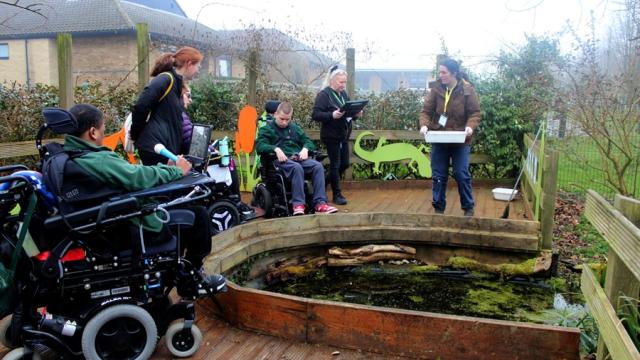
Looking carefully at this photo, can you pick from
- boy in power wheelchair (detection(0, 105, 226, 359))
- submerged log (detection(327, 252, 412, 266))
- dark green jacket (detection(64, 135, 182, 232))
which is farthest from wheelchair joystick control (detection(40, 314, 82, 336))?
submerged log (detection(327, 252, 412, 266))

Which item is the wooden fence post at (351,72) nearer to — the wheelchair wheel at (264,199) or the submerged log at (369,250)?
the wheelchair wheel at (264,199)

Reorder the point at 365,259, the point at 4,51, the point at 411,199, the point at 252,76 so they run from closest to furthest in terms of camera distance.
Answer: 1. the point at 365,259
2. the point at 411,199
3. the point at 252,76
4. the point at 4,51

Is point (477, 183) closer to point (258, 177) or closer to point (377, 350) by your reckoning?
point (258, 177)

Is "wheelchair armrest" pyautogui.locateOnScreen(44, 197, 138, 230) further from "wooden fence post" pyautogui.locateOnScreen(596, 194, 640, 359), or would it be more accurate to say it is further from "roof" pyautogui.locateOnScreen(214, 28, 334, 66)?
"roof" pyautogui.locateOnScreen(214, 28, 334, 66)

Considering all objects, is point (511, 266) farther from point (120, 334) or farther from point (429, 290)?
point (120, 334)

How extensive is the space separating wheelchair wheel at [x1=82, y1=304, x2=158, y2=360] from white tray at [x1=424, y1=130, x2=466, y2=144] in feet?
11.2

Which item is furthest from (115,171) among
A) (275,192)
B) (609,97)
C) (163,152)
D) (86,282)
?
(609,97)

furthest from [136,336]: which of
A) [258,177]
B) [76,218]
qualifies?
[258,177]

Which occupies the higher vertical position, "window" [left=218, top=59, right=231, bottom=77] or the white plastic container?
"window" [left=218, top=59, right=231, bottom=77]

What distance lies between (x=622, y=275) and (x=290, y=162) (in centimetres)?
365

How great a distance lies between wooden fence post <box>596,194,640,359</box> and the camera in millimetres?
2258

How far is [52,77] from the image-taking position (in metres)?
21.8

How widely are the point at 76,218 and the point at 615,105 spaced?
20.2ft

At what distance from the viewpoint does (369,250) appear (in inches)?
205
